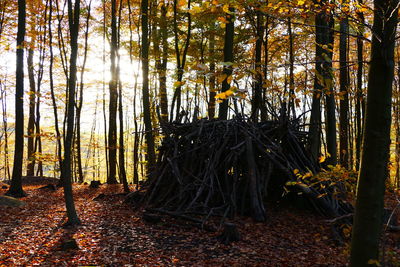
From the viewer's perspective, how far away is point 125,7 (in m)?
13.8

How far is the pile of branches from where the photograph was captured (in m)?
6.79

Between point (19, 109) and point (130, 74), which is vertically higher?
point (130, 74)

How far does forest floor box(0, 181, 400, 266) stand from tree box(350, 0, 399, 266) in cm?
213

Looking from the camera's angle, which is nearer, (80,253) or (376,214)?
(376,214)

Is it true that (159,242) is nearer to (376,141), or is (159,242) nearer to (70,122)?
(70,122)

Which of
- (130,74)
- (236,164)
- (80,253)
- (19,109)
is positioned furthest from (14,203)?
(130,74)

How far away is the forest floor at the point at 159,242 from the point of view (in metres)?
4.59

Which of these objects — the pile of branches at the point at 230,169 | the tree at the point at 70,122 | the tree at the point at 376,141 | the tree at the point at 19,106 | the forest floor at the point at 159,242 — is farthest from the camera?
the tree at the point at 19,106

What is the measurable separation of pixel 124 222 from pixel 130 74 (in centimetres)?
1033

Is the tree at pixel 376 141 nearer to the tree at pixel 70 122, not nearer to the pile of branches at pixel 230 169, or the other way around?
the pile of branches at pixel 230 169

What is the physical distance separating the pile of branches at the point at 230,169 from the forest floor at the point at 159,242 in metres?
0.50

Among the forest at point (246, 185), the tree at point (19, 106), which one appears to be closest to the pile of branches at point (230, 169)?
the forest at point (246, 185)

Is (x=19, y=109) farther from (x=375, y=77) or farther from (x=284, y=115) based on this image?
(x=375, y=77)

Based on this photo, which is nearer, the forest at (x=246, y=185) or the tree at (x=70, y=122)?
the forest at (x=246, y=185)
